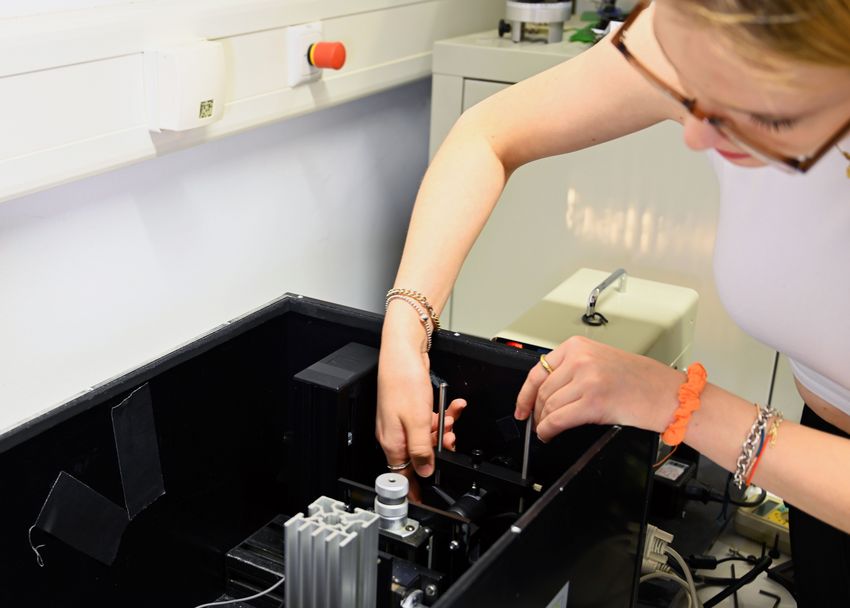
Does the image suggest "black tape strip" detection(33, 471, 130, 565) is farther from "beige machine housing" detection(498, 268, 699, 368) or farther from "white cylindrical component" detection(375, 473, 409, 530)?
"beige machine housing" detection(498, 268, 699, 368)

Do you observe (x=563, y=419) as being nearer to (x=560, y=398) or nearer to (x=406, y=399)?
(x=560, y=398)

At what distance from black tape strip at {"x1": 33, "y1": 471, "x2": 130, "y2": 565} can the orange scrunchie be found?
46cm

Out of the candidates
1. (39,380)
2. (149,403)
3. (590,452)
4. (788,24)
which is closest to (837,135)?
(788,24)

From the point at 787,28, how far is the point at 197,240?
79cm

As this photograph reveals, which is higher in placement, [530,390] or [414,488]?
[530,390]

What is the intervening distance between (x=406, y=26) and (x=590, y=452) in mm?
821

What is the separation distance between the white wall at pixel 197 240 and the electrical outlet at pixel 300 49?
91 mm

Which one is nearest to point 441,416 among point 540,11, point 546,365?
point 546,365

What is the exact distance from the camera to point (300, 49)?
116 cm

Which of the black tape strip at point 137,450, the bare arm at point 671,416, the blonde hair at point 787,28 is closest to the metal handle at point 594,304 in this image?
the bare arm at point 671,416

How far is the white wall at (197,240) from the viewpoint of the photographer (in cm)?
97

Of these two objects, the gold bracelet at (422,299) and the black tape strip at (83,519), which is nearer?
the black tape strip at (83,519)

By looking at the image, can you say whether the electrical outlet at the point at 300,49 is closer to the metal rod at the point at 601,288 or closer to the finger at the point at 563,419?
the metal rod at the point at 601,288

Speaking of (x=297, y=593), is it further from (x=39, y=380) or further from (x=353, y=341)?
(x=39, y=380)
